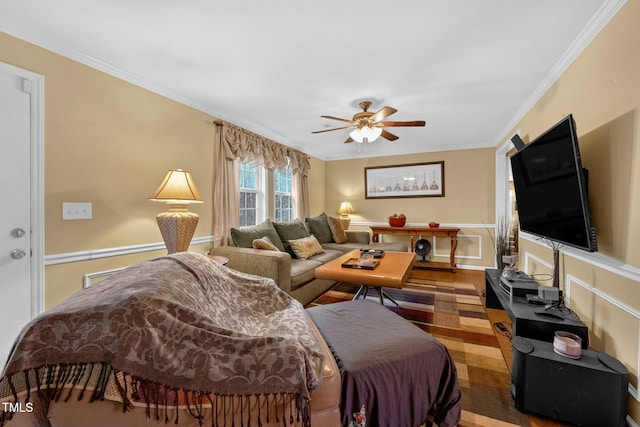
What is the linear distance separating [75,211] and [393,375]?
2.38 metres

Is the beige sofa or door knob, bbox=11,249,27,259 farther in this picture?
the beige sofa

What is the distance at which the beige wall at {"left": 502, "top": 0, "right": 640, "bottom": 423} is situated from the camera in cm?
135

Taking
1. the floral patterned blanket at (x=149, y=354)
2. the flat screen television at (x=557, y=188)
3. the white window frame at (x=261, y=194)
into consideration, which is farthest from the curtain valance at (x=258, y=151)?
the flat screen television at (x=557, y=188)

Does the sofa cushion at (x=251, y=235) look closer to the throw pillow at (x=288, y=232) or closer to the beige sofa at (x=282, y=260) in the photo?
the beige sofa at (x=282, y=260)

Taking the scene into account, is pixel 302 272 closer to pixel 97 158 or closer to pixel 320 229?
pixel 320 229

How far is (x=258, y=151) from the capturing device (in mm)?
3688

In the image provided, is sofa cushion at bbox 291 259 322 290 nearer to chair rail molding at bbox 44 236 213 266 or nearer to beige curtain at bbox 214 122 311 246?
beige curtain at bbox 214 122 311 246

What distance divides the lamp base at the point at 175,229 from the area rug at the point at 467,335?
1618 mm

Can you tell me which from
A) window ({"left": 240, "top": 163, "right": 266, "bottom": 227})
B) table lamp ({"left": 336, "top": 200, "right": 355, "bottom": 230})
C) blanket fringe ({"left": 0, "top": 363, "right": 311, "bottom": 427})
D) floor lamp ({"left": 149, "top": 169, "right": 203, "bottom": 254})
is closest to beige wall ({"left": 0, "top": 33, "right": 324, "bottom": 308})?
floor lamp ({"left": 149, "top": 169, "right": 203, "bottom": 254})

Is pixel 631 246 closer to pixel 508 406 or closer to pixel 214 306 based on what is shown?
pixel 508 406

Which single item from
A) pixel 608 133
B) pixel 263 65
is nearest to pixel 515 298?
pixel 608 133

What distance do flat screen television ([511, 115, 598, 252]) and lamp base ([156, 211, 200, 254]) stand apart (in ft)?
8.93

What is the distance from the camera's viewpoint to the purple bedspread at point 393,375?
3.61 ft

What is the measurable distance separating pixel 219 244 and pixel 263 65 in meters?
1.99
